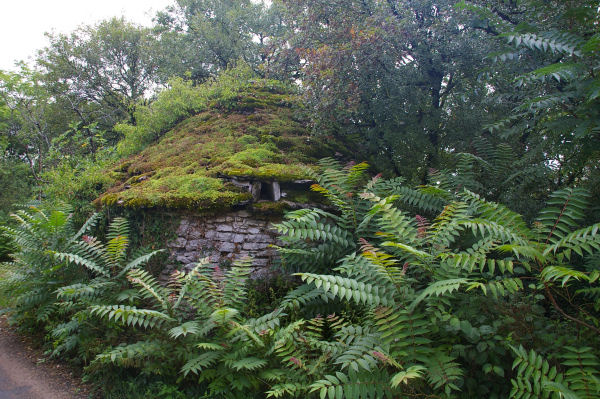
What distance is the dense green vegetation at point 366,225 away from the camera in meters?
2.97

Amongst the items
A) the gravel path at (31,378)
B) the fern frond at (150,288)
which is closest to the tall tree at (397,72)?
the fern frond at (150,288)

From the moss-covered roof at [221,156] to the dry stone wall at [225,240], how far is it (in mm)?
253

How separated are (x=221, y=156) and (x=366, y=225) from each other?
3.69 metres

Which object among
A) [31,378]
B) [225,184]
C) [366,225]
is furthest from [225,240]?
[31,378]

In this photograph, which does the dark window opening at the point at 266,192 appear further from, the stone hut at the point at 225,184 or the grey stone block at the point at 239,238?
the grey stone block at the point at 239,238

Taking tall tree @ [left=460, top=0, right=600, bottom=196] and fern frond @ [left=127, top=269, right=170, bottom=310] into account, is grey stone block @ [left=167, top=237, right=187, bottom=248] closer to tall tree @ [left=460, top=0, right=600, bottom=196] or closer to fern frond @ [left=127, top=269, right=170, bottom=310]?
fern frond @ [left=127, top=269, right=170, bottom=310]

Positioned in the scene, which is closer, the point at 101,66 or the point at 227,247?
the point at 227,247

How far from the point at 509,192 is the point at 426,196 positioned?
A: 1262mm

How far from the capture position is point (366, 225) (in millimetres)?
4625

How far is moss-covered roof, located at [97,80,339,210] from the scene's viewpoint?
580 cm

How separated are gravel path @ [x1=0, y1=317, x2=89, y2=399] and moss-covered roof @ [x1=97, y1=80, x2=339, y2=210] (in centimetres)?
250

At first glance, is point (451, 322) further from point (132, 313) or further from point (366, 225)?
point (132, 313)

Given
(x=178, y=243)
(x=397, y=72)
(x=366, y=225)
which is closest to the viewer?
(x=366, y=225)

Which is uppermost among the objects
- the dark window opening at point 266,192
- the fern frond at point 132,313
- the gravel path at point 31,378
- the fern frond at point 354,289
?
the dark window opening at point 266,192
